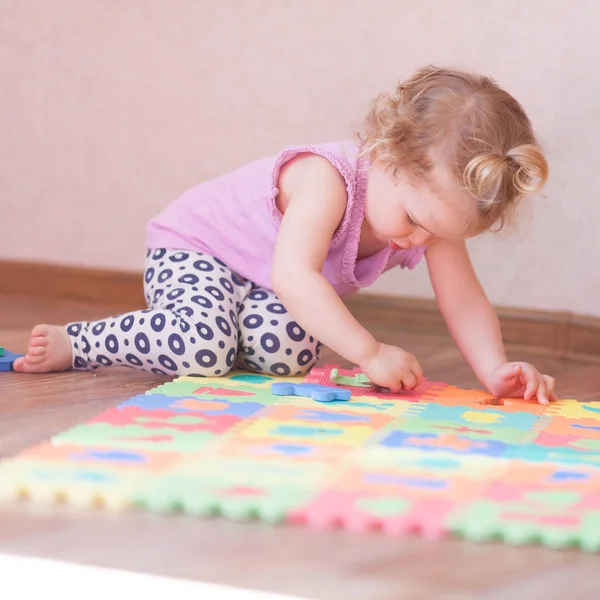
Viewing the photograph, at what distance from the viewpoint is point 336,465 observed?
2.79ft

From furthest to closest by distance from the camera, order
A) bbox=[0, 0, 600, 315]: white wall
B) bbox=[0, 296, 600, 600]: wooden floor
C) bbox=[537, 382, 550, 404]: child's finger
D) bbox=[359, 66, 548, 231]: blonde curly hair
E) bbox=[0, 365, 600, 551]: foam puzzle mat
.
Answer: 1. bbox=[0, 0, 600, 315]: white wall
2. bbox=[537, 382, 550, 404]: child's finger
3. bbox=[359, 66, 548, 231]: blonde curly hair
4. bbox=[0, 365, 600, 551]: foam puzzle mat
5. bbox=[0, 296, 600, 600]: wooden floor

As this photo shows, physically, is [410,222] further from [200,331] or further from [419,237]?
[200,331]

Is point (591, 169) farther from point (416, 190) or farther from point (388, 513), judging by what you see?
point (388, 513)

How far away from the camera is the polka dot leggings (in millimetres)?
1259

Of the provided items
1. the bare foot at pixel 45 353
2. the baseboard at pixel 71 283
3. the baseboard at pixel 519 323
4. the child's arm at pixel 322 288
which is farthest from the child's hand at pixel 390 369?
the baseboard at pixel 71 283

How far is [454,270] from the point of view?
4.36ft

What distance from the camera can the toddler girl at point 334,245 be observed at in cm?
110

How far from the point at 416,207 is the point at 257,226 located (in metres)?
0.32

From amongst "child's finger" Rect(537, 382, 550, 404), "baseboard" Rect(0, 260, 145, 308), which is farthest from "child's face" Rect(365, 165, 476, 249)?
"baseboard" Rect(0, 260, 145, 308)

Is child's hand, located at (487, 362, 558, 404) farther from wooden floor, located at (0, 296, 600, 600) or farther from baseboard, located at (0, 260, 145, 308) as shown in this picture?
baseboard, located at (0, 260, 145, 308)

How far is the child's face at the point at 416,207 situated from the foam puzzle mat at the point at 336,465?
20cm

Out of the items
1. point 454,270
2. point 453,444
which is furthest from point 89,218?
point 453,444

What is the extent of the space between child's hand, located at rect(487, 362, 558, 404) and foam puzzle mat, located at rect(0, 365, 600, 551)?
7 centimetres

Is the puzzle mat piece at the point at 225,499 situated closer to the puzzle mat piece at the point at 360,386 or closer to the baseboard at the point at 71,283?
the puzzle mat piece at the point at 360,386
